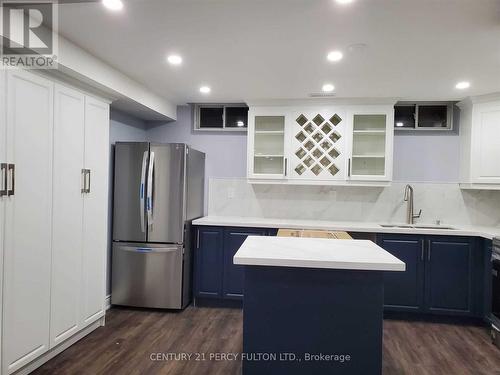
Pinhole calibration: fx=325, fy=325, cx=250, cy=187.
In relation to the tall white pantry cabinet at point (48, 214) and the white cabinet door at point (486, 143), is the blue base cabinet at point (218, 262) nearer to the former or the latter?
the tall white pantry cabinet at point (48, 214)

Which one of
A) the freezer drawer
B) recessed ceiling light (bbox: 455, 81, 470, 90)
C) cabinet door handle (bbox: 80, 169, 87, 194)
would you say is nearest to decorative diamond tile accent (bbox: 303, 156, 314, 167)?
recessed ceiling light (bbox: 455, 81, 470, 90)

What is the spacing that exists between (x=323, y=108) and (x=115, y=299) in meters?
3.12

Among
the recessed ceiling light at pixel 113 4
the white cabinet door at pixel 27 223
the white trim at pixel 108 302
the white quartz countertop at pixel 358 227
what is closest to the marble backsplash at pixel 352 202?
the white quartz countertop at pixel 358 227

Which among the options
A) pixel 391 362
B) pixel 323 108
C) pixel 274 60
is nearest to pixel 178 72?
pixel 274 60

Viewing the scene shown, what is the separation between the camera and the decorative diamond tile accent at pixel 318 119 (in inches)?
148

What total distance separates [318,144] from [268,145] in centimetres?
60

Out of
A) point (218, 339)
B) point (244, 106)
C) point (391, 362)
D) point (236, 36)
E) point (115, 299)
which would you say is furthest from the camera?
point (244, 106)

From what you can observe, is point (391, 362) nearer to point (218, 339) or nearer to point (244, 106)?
point (218, 339)

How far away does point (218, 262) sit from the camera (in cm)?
361

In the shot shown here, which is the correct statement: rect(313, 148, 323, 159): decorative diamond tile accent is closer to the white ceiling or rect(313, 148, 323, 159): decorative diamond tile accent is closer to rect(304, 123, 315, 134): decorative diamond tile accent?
rect(304, 123, 315, 134): decorative diamond tile accent

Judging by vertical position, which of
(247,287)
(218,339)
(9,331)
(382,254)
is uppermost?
(382,254)

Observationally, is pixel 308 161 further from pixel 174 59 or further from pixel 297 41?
pixel 174 59

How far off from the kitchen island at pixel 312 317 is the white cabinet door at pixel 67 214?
1.52 m

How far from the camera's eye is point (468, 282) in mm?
3236
